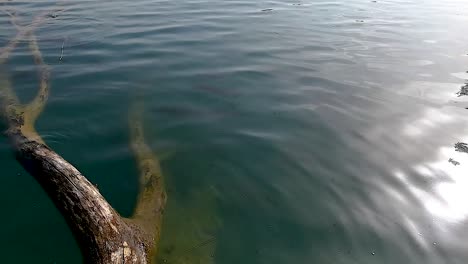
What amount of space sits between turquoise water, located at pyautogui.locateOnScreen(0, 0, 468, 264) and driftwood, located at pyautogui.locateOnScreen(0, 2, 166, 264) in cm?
20

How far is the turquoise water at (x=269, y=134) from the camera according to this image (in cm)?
412

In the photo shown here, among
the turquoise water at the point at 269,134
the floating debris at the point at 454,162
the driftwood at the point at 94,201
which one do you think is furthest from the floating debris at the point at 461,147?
the driftwood at the point at 94,201

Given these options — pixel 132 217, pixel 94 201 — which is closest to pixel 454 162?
pixel 132 217

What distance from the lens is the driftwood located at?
135 inches

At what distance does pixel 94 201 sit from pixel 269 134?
3290 mm

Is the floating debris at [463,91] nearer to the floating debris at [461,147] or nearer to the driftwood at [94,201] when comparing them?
the floating debris at [461,147]

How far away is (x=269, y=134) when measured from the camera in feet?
20.0

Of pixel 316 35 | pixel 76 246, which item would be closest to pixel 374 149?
pixel 76 246

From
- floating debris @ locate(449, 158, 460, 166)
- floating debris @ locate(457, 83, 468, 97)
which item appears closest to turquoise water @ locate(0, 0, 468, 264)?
floating debris @ locate(449, 158, 460, 166)

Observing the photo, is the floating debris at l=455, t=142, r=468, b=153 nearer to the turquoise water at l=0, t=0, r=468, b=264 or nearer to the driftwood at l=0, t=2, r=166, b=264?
the turquoise water at l=0, t=0, r=468, b=264

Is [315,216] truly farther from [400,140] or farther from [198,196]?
[400,140]

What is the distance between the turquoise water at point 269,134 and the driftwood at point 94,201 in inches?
7.8

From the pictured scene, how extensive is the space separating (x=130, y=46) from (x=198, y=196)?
6.65 metres

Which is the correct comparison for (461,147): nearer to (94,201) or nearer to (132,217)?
(132,217)
